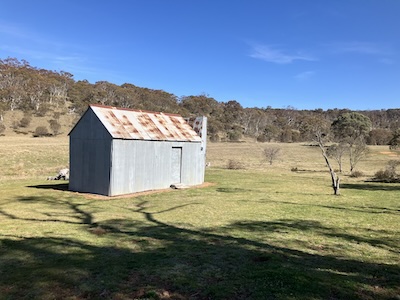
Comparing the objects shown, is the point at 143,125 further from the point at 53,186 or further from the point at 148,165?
the point at 53,186

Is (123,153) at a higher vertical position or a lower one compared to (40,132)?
lower

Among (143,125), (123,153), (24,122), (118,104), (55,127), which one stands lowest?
(123,153)

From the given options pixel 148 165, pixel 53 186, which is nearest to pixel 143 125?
pixel 148 165

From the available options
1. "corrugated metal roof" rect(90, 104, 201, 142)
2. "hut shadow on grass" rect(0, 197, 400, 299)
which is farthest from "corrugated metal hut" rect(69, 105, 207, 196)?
"hut shadow on grass" rect(0, 197, 400, 299)

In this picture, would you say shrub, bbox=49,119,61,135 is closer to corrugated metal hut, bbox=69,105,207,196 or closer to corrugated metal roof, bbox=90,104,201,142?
corrugated metal roof, bbox=90,104,201,142

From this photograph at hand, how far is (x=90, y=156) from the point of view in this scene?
55.1ft

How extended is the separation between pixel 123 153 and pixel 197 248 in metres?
9.93

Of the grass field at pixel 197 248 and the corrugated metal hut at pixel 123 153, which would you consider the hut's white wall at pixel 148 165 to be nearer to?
the corrugated metal hut at pixel 123 153

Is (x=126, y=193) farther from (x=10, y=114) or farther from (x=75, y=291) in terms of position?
(x=10, y=114)

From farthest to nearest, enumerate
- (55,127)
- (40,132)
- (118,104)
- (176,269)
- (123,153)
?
(118,104) → (55,127) → (40,132) → (123,153) → (176,269)

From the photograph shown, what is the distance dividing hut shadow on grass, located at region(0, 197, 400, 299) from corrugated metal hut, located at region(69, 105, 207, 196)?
765 cm

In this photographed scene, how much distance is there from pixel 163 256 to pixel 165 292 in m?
1.83

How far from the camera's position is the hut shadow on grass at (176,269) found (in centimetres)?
495

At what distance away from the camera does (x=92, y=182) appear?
16.6 metres
